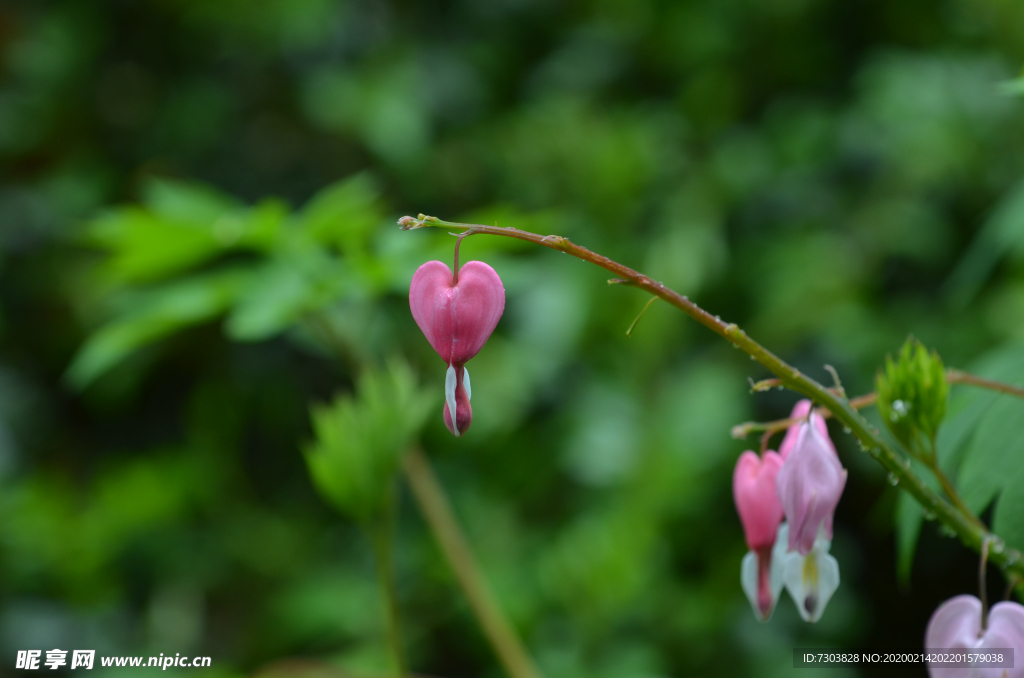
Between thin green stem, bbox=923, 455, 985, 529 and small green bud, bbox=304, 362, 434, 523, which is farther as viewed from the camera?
small green bud, bbox=304, 362, 434, 523

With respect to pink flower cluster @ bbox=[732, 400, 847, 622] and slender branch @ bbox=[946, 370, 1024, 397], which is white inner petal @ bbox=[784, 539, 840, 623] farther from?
slender branch @ bbox=[946, 370, 1024, 397]

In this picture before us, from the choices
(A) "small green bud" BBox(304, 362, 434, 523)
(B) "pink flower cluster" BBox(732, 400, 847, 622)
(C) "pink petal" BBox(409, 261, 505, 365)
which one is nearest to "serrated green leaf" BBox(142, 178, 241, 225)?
(A) "small green bud" BBox(304, 362, 434, 523)

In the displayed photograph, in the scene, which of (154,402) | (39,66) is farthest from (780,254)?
(39,66)

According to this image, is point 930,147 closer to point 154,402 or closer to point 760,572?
point 760,572

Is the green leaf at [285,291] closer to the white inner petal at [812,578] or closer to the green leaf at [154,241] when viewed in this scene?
the green leaf at [154,241]

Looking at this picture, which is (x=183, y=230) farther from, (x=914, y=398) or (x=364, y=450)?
(x=914, y=398)
